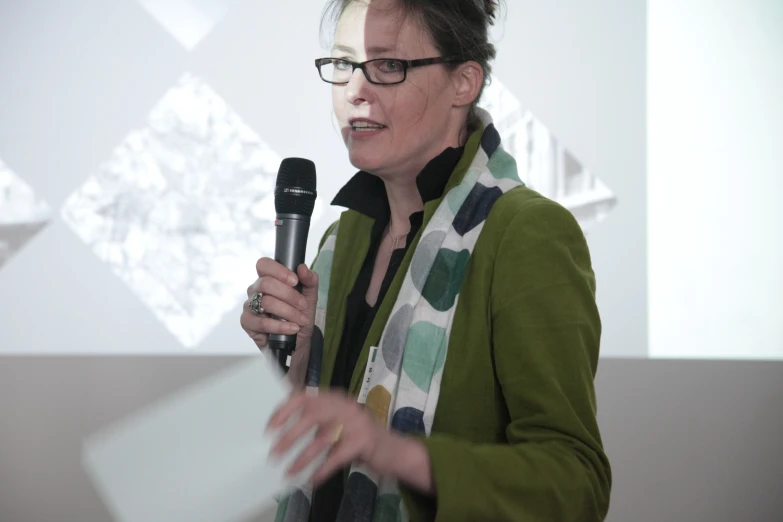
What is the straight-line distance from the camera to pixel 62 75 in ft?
9.13

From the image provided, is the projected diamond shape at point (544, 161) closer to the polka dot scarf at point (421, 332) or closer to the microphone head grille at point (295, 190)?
the polka dot scarf at point (421, 332)

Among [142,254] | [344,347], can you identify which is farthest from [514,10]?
[344,347]

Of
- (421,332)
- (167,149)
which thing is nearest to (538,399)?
(421,332)

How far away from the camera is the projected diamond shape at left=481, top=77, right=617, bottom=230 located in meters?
2.81

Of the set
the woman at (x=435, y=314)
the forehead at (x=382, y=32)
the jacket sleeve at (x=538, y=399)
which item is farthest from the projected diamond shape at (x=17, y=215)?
the jacket sleeve at (x=538, y=399)

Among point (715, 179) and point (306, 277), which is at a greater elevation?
point (715, 179)

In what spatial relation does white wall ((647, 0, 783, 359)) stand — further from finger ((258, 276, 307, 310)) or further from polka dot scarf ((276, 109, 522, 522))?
finger ((258, 276, 307, 310))

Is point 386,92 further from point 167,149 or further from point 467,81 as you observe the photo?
point 167,149

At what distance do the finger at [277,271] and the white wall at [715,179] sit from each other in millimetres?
2159

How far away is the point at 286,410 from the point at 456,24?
804 mm

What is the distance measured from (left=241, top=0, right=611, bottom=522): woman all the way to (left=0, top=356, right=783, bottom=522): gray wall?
1.52 m

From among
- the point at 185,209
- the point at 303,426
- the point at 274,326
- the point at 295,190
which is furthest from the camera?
the point at 185,209

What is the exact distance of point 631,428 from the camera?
2.97 meters

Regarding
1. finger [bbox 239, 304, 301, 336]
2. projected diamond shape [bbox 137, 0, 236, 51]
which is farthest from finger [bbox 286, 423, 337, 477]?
projected diamond shape [bbox 137, 0, 236, 51]
